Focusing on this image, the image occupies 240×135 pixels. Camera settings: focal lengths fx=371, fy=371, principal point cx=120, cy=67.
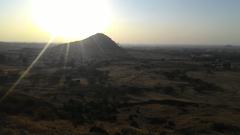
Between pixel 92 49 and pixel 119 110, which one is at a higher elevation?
pixel 92 49

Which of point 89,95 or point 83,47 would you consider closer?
point 89,95

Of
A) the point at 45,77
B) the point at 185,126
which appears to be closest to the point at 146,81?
the point at 45,77

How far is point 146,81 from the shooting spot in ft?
166

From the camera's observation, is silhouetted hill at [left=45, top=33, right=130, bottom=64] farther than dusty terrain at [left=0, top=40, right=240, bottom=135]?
Yes

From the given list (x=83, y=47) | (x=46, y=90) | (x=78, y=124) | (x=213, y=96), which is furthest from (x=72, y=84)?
(x=83, y=47)

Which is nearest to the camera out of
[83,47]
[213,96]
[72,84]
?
[213,96]

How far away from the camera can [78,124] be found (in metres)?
22.0

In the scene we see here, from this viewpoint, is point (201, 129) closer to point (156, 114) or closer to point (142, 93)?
point (156, 114)

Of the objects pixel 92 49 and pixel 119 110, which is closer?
pixel 119 110

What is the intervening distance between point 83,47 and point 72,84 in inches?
2760

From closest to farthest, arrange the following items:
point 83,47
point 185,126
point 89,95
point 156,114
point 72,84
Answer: point 185,126 < point 156,114 < point 89,95 < point 72,84 < point 83,47

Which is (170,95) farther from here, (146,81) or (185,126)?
(185,126)

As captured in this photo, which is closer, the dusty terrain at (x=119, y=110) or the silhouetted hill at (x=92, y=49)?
the dusty terrain at (x=119, y=110)

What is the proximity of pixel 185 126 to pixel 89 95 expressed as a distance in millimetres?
14872
